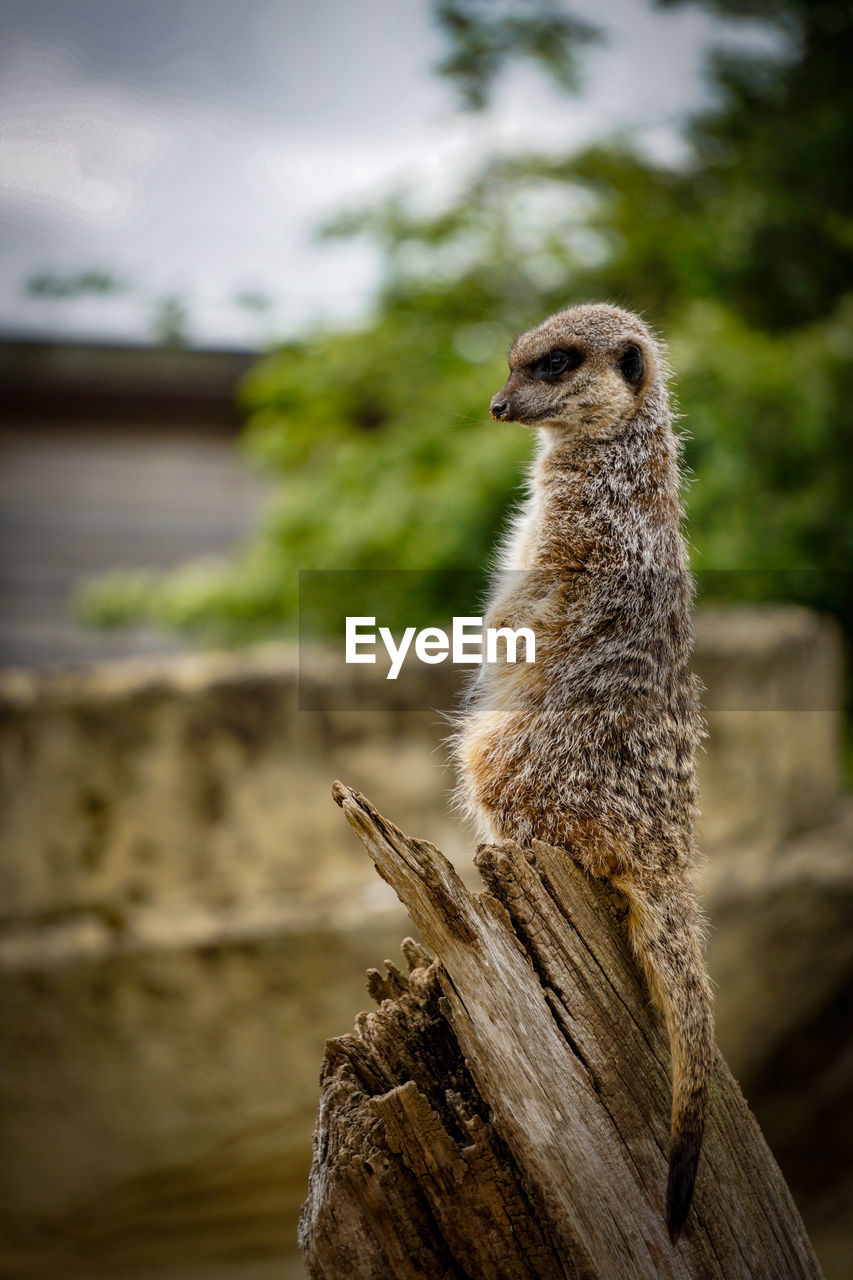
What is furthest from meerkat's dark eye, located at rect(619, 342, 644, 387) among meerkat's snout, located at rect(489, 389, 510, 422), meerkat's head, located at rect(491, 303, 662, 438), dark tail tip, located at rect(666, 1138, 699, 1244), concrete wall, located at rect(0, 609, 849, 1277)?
concrete wall, located at rect(0, 609, 849, 1277)

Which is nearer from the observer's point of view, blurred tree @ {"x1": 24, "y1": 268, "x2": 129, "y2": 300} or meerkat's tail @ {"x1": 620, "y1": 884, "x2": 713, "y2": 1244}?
meerkat's tail @ {"x1": 620, "y1": 884, "x2": 713, "y2": 1244}

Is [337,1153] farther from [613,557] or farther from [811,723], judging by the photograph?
[811,723]

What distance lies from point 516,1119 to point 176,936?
306cm

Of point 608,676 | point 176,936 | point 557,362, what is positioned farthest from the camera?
point 176,936

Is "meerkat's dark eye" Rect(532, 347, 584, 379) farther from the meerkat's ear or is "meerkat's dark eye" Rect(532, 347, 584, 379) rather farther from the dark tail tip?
the dark tail tip

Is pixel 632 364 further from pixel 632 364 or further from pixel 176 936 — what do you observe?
pixel 176 936

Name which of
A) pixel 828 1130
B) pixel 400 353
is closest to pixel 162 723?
pixel 400 353

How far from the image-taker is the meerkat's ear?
6.29ft

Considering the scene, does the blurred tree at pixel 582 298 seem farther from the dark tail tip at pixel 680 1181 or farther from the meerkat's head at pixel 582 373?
the dark tail tip at pixel 680 1181

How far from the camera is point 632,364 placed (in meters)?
1.93

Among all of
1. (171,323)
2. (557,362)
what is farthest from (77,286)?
(557,362)

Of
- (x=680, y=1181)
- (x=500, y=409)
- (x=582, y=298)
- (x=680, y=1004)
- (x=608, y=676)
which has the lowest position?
(x=680, y=1181)

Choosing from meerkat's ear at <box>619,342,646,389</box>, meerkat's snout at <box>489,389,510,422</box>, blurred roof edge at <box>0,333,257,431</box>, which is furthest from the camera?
blurred roof edge at <box>0,333,257,431</box>

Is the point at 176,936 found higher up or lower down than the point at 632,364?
lower down
